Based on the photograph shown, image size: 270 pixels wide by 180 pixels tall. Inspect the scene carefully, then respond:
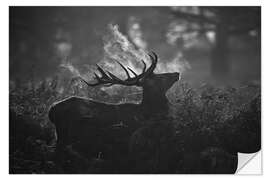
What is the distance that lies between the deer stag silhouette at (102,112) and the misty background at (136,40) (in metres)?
0.25

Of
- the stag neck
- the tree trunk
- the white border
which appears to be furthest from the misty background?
the stag neck

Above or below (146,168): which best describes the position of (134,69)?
above

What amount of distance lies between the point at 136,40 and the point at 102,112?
91.0 inches

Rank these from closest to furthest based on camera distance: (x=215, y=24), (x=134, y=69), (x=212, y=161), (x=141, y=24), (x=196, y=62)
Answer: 1. (x=212, y=161)
2. (x=134, y=69)
3. (x=215, y=24)
4. (x=141, y=24)
5. (x=196, y=62)

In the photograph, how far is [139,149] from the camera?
4.01 m

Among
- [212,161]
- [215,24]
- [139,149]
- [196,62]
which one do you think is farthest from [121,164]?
[196,62]

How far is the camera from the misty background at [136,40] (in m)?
4.86

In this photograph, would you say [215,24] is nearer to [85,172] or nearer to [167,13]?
[167,13]

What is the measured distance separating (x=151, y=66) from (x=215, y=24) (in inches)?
111

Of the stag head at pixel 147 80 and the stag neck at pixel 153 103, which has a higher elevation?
the stag head at pixel 147 80
